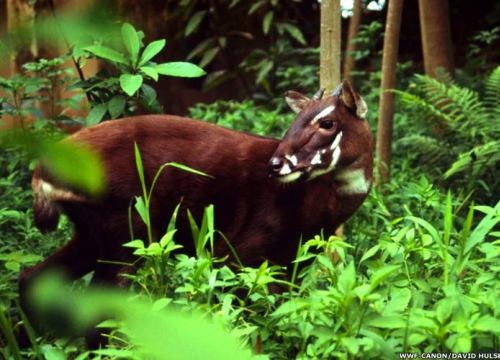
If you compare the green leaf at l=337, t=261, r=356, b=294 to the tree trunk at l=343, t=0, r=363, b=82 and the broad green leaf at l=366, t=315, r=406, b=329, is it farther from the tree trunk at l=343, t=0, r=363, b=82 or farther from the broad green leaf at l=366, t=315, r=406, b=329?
the tree trunk at l=343, t=0, r=363, b=82

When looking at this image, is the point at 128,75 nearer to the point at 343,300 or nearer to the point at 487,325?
the point at 343,300

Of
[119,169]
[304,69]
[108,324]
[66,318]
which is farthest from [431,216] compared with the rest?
[304,69]

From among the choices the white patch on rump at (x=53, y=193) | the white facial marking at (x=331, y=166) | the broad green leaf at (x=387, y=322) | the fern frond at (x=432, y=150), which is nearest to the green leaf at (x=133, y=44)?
the white patch on rump at (x=53, y=193)

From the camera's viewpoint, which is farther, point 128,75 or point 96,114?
point 96,114

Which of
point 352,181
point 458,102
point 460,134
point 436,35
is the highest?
point 436,35

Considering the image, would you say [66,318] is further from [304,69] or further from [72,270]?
[304,69]

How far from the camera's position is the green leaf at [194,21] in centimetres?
877

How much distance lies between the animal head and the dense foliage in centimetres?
36

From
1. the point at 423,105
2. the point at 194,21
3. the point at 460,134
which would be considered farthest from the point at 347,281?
the point at 194,21

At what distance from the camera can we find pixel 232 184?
3867mm

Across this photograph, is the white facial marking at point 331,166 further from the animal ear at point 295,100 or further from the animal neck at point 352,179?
the animal ear at point 295,100

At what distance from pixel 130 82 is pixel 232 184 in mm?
695

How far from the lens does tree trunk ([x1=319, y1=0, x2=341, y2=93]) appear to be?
451 centimetres

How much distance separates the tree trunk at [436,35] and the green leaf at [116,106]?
3.22 metres
